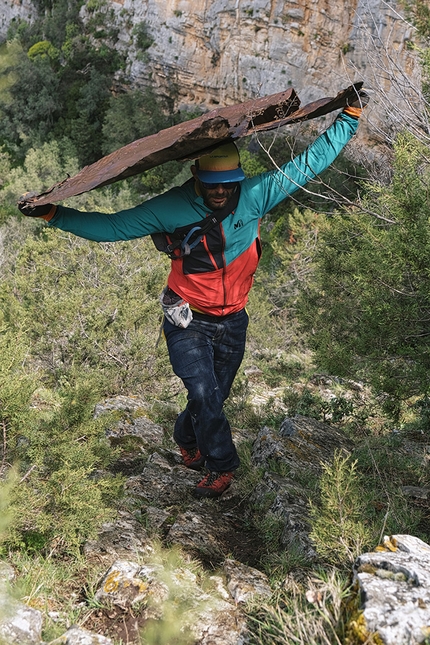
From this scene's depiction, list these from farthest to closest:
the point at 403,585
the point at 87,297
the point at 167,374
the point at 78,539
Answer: the point at 87,297 < the point at 167,374 < the point at 78,539 < the point at 403,585

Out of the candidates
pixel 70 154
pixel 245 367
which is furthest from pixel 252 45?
pixel 245 367

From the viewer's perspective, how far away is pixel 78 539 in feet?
9.97

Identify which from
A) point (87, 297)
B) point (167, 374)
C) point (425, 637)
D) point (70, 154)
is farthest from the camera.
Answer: point (70, 154)

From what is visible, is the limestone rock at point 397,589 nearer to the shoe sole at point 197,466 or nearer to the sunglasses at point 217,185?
the sunglasses at point 217,185

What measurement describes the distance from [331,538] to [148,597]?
833 millimetres

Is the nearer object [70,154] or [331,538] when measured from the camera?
[331,538]

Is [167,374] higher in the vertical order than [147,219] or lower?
lower

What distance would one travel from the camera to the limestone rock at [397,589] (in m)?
1.91

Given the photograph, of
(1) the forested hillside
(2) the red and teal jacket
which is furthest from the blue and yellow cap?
(1) the forested hillside

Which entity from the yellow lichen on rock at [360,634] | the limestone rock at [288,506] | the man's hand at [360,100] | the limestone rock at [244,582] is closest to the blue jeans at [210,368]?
the limestone rock at [288,506]

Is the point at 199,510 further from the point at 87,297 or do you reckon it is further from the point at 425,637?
the point at 87,297

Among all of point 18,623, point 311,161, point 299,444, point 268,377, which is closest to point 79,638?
point 18,623

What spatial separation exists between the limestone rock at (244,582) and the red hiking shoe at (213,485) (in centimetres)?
99

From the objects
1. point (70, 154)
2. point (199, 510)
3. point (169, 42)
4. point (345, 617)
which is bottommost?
point (70, 154)
